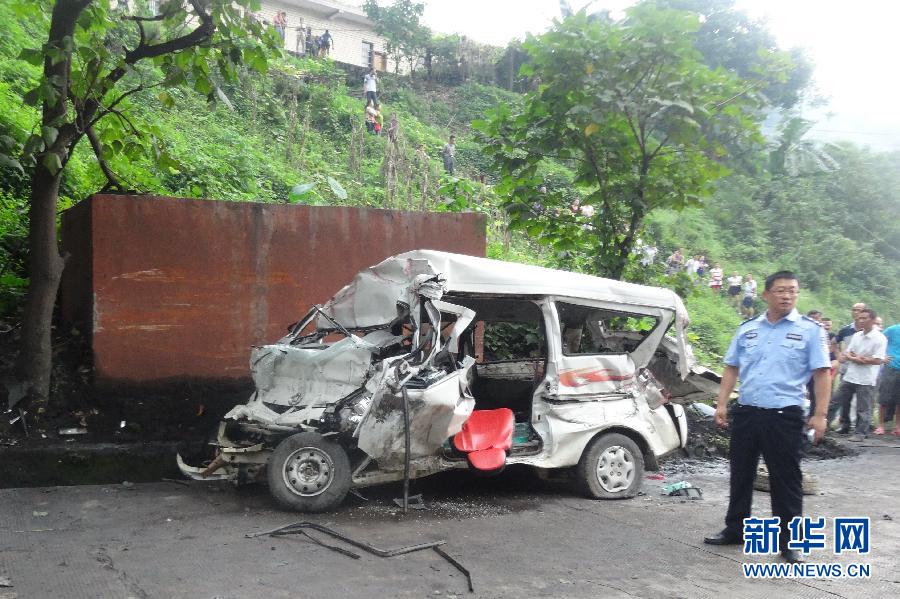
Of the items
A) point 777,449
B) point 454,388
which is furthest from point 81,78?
point 777,449

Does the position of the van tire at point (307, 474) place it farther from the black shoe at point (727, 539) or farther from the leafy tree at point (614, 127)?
the leafy tree at point (614, 127)

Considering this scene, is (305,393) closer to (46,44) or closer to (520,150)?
(46,44)

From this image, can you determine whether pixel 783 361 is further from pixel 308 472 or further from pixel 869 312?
pixel 869 312

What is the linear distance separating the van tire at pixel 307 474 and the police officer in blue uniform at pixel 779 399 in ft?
9.51

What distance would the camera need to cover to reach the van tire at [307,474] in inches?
221

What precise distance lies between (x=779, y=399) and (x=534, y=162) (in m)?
5.43

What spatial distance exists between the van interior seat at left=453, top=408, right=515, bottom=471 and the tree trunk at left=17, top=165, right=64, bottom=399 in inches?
161

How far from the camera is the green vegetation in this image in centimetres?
884

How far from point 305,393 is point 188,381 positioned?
238 centimetres

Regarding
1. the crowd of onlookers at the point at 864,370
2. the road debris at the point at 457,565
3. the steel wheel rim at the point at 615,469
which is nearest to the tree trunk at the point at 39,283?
the road debris at the point at 457,565

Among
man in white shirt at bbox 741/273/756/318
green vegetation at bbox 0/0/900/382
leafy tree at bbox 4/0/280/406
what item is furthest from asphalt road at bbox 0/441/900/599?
man in white shirt at bbox 741/273/756/318

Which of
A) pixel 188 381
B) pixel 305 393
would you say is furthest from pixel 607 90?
pixel 188 381

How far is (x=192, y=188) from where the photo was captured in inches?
432

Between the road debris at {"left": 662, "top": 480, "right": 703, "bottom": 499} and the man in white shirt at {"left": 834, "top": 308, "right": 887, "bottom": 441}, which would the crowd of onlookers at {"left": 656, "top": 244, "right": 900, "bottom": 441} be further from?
the road debris at {"left": 662, "top": 480, "right": 703, "bottom": 499}
